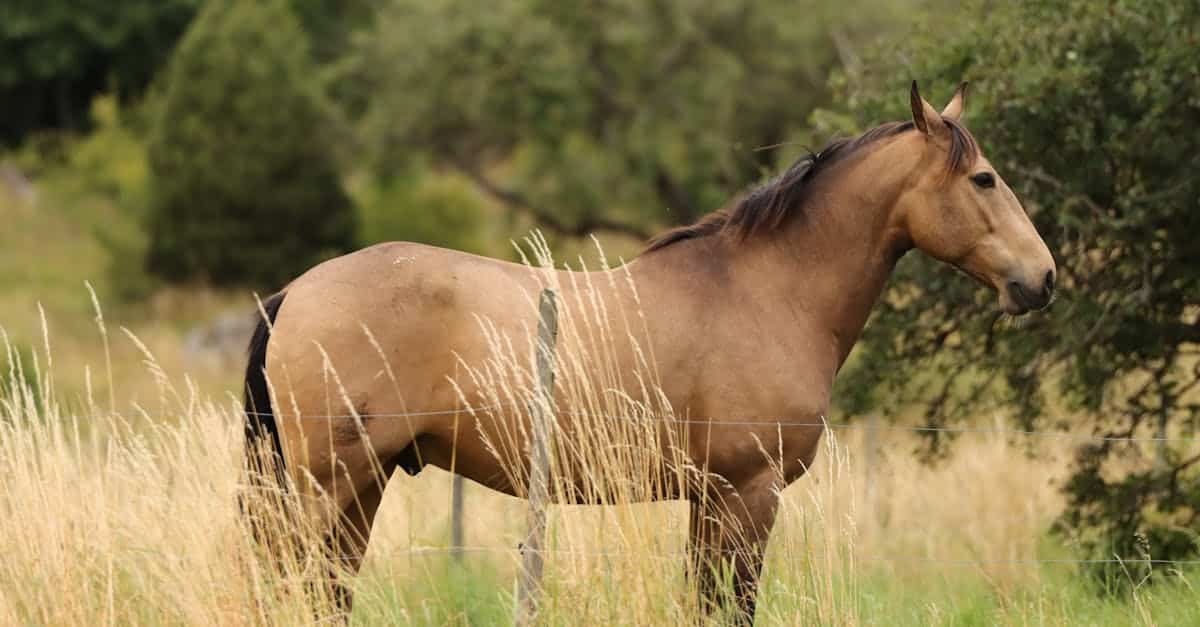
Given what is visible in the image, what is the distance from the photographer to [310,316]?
5477mm

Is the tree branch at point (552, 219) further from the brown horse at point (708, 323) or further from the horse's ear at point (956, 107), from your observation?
the brown horse at point (708, 323)

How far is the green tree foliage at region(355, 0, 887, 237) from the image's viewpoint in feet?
87.6

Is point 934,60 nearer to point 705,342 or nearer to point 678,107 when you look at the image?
point 705,342

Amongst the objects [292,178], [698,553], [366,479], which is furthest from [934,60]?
[292,178]

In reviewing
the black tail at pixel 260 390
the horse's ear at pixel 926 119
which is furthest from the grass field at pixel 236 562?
the horse's ear at pixel 926 119

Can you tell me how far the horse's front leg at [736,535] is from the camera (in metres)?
5.66

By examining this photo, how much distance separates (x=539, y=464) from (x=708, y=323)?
951mm

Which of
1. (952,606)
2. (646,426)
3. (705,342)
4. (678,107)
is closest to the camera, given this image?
(646,426)

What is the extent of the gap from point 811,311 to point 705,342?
0.47m

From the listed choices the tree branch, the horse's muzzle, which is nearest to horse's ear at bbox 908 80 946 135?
the horse's muzzle

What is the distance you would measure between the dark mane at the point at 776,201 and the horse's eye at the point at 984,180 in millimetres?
343

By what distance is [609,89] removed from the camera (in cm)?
2766

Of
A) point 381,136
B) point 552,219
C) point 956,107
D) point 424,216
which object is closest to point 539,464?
point 956,107

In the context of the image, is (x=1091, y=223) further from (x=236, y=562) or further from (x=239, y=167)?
(x=239, y=167)
